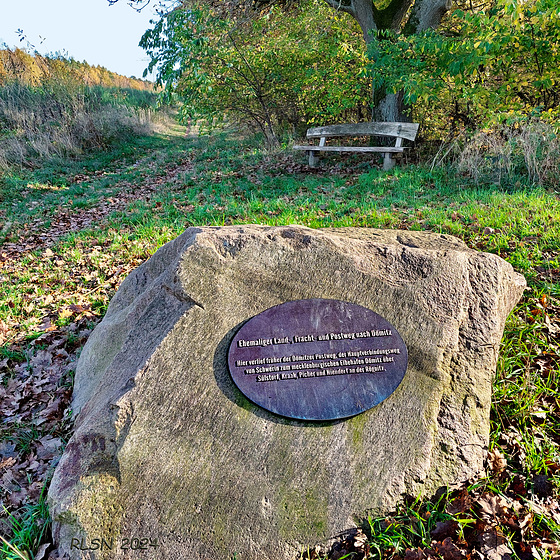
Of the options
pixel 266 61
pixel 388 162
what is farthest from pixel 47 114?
pixel 388 162

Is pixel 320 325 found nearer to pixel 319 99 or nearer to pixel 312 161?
pixel 312 161

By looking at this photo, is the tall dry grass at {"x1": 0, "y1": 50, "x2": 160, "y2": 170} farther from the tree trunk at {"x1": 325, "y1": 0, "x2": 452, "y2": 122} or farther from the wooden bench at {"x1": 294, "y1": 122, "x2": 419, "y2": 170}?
the tree trunk at {"x1": 325, "y1": 0, "x2": 452, "y2": 122}

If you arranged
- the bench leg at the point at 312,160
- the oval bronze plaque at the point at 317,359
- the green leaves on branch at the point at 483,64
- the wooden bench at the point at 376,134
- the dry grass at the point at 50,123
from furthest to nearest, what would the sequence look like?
the dry grass at the point at 50,123 → the bench leg at the point at 312,160 → the wooden bench at the point at 376,134 → the green leaves on branch at the point at 483,64 → the oval bronze plaque at the point at 317,359

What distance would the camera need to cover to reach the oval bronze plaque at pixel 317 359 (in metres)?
2.17

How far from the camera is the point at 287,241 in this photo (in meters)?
2.65

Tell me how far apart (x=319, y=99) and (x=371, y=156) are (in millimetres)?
2609

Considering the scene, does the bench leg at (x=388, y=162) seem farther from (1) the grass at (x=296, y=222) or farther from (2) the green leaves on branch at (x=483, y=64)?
(2) the green leaves on branch at (x=483, y=64)

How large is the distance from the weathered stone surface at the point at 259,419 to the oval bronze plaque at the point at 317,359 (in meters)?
0.07

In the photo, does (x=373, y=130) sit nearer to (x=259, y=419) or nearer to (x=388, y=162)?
(x=388, y=162)

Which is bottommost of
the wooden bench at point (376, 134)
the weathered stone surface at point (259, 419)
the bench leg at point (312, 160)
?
the weathered stone surface at point (259, 419)

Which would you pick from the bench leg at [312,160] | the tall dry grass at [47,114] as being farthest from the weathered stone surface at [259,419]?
the tall dry grass at [47,114]

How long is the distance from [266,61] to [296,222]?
24.2 feet

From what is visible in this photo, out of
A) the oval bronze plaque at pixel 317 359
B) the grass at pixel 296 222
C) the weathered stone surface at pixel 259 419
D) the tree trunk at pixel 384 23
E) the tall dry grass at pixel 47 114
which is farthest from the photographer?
the tall dry grass at pixel 47 114

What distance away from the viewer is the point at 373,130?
902cm
